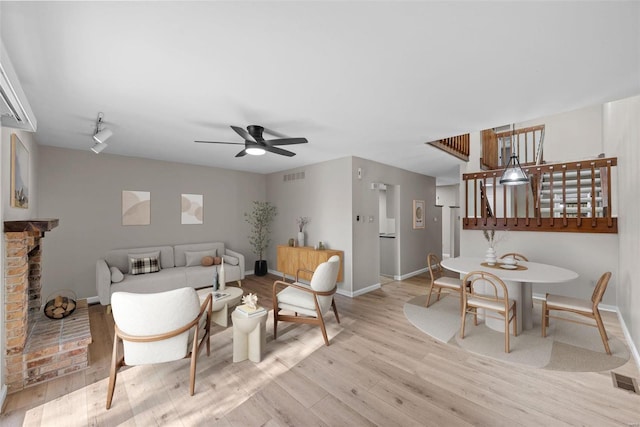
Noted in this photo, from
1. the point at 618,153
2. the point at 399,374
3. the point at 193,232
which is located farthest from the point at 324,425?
the point at 618,153

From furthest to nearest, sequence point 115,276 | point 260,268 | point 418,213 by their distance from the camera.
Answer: point 418,213 < point 260,268 < point 115,276

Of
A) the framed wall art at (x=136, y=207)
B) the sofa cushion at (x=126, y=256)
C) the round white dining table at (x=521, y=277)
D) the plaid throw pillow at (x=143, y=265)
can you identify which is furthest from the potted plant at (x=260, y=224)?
the round white dining table at (x=521, y=277)

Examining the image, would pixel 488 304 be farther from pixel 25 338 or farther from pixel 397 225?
pixel 25 338

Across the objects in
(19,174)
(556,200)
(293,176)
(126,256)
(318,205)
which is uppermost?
(293,176)

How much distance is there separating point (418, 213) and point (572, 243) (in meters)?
2.83

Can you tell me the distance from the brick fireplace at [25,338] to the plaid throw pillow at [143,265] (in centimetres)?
172

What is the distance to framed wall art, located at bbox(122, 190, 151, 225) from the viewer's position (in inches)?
186

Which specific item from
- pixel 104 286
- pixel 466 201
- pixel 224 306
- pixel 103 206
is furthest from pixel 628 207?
pixel 103 206

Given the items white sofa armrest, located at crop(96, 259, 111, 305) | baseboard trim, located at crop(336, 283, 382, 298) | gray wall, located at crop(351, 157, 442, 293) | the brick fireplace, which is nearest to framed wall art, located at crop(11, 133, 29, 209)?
the brick fireplace

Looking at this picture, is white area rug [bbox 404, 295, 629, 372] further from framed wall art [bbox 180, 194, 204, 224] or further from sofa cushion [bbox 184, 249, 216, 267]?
framed wall art [bbox 180, 194, 204, 224]

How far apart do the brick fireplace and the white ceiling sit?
129 centimetres

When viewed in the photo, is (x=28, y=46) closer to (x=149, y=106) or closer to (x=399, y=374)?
(x=149, y=106)

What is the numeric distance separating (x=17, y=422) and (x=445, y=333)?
3.89 meters

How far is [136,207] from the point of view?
485cm
